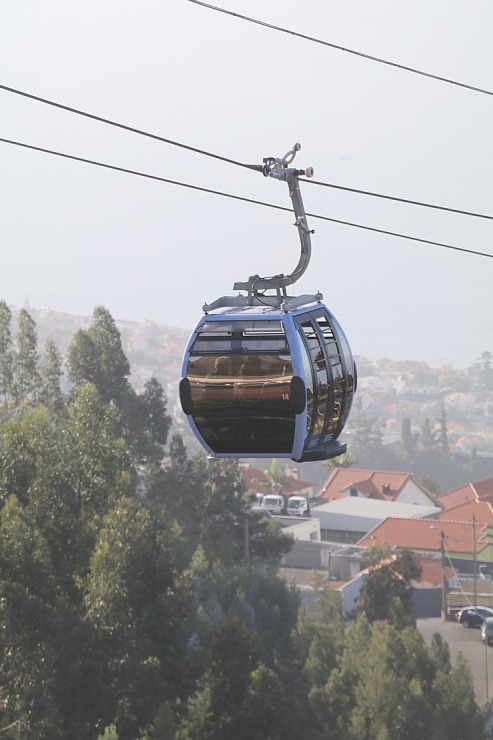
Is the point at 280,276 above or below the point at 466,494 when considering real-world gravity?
above

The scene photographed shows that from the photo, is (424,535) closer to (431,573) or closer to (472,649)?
(431,573)

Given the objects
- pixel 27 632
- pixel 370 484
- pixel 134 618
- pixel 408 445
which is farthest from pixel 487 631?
pixel 408 445

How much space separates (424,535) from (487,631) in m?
24.6

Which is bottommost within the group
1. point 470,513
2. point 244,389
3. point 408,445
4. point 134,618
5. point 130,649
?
point 130,649

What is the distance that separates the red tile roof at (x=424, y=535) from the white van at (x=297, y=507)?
347 inches

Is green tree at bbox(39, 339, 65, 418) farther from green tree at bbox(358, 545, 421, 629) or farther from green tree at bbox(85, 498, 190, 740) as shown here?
green tree at bbox(85, 498, 190, 740)

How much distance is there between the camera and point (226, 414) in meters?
11.1

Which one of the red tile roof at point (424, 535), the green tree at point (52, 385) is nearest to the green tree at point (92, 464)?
the green tree at point (52, 385)

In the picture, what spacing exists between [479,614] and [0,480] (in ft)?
116

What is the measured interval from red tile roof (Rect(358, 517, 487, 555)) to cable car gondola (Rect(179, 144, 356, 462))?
6518cm

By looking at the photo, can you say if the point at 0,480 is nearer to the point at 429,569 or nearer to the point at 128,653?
the point at 128,653

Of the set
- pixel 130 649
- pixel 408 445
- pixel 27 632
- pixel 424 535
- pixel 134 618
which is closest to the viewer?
pixel 27 632

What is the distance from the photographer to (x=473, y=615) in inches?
2283

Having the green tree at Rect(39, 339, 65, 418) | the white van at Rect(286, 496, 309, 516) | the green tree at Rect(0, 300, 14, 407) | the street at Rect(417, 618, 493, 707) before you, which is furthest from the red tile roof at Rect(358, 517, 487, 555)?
the green tree at Rect(0, 300, 14, 407)
